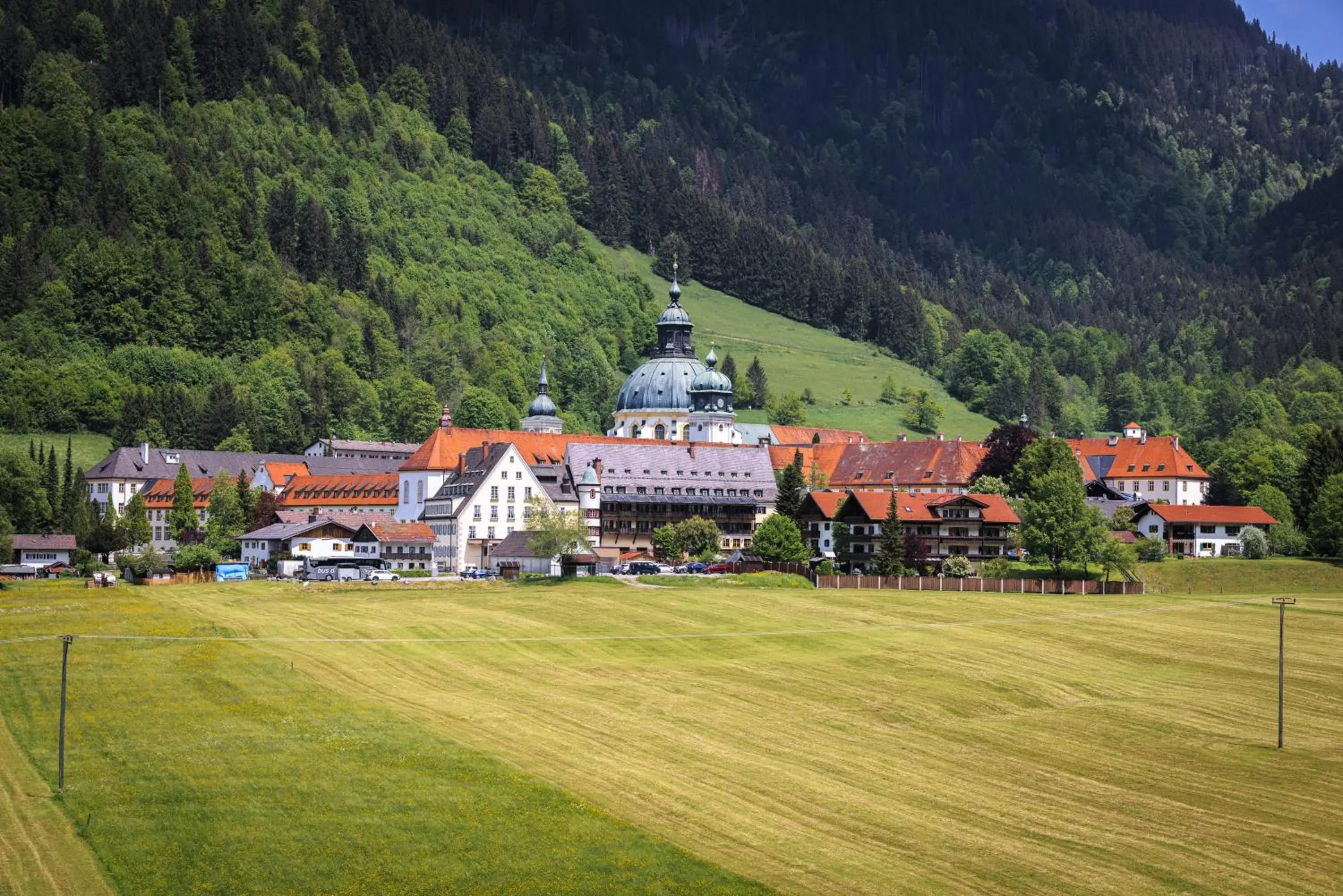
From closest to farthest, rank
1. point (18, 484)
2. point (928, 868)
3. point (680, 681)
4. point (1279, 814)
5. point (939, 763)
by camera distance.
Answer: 1. point (928, 868)
2. point (1279, 814)
3. point (939, 763)
4. point (680, 681)
5. point (18, 484)

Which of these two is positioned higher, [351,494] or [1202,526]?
[351,494]

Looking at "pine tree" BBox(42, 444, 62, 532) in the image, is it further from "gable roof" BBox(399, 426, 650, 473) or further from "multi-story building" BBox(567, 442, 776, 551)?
"multi-story building" BBox(567, 442, 776, 551)

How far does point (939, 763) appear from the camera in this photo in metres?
69.3

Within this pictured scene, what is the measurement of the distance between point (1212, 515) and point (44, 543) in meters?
105

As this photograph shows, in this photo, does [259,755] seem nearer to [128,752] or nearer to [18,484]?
[128,752]

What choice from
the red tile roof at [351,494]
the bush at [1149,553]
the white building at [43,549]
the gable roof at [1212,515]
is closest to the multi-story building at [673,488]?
the red tile roof at [351,494]

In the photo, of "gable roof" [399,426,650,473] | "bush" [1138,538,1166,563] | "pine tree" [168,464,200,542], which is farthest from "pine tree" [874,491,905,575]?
"pine tree" [168,464,200,542]

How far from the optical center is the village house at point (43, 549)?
155125mm

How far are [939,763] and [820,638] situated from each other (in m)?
32.5

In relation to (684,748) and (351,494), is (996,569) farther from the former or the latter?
(351,494)

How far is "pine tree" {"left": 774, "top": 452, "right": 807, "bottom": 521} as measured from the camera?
543ft

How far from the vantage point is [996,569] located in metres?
141

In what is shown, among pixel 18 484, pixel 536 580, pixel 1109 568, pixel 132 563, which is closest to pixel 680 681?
pixel 536 580

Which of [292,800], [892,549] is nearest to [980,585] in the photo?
[892,549]
